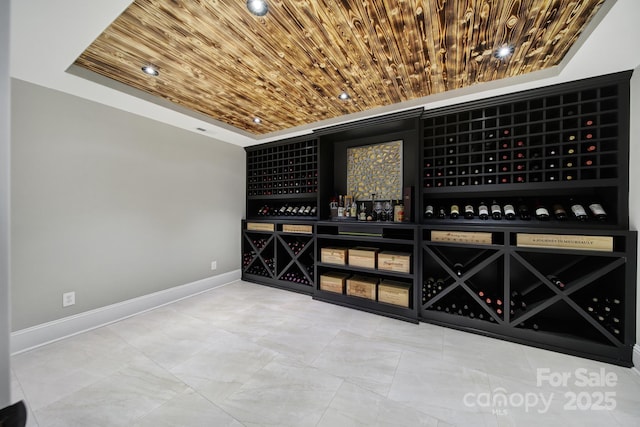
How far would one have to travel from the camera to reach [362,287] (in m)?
2.87

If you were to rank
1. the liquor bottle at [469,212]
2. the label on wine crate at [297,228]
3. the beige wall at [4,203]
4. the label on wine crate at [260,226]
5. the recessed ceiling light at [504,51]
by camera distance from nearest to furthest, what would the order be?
1. the beige wall at [4,203]
2. the recessed ceiling light at [504,51]
3. the liquor bottle at [469,212]
4. the label on wine crate at [297,228]
5. the label on wine crate at [260,226]

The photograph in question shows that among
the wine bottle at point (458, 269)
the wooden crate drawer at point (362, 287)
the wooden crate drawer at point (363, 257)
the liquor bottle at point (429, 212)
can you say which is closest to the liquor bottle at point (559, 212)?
the wine bottle at point (458, 269)

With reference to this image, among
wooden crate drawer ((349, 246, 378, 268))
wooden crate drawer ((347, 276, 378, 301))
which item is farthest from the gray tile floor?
wooden crate drawer ((349, 246, 378, 268))

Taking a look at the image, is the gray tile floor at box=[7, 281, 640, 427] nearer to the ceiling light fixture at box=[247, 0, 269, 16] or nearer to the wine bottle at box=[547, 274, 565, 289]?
the wine bottle at box=[547, 274, 565, 289]

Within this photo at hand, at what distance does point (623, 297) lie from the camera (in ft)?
6.09

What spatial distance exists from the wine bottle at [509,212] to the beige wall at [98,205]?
3797 mm

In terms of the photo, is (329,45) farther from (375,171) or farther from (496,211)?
(496,211)

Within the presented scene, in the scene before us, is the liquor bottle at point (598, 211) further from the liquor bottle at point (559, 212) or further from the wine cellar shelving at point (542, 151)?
the liquor bottle at point (559, 212)

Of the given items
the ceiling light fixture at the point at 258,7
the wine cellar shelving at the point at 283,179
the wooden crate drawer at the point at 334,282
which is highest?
the ceiling light fixture at the point at 258,7

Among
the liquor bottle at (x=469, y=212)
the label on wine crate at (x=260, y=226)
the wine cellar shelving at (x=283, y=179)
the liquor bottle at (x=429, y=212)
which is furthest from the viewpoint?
the label on wine crate at (x=260, y=226)

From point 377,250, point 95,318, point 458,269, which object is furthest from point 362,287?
point 95,318

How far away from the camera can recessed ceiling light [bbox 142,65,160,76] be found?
1.96 meters

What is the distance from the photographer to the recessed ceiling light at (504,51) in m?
1.73

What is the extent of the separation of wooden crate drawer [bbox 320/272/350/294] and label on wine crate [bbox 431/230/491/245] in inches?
48.3
